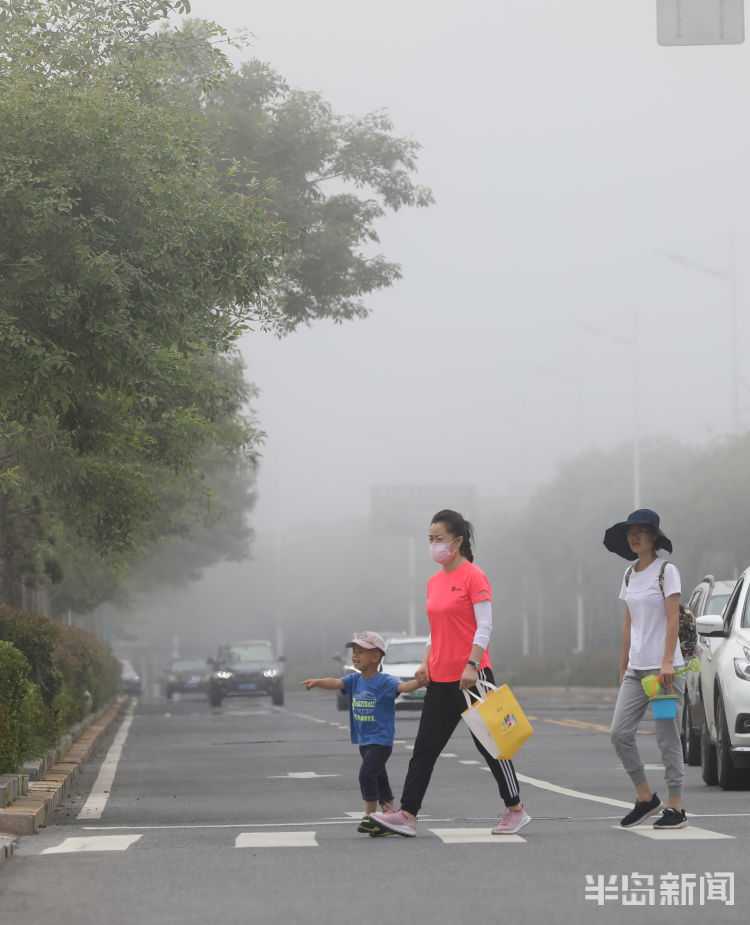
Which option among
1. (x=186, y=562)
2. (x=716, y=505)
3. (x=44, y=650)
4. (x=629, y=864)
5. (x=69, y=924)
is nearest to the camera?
(x=69, y=924)

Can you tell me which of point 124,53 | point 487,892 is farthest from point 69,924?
point 124,53

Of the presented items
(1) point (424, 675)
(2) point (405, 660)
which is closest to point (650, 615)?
(1) point (424, 675)

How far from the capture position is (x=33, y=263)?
15.9 m

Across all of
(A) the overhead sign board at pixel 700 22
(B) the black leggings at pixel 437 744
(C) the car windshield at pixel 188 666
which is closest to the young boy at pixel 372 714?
(B) the black leggings at pixel 437 744

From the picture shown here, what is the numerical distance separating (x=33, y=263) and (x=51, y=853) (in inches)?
266

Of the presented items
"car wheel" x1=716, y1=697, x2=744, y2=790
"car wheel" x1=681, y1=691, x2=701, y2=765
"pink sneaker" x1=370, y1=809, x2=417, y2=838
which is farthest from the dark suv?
"pink sneaker" x1=370, y1=809, x2=417, y2=838

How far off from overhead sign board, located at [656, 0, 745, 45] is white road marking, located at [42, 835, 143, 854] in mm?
7170

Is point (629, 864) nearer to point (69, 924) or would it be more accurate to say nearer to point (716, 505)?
point (69, 924)

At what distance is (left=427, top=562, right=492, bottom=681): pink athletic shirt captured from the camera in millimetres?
10812

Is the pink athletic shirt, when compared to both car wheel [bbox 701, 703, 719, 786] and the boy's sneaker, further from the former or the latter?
car wheel [bbox 701, 703, 719, 786]

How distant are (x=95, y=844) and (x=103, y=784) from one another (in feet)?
21.5

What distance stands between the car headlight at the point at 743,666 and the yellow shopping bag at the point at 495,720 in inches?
174

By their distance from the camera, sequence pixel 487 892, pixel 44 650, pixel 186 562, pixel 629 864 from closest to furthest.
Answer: pixel 487 892, pixel 629 864, pixel 44 650, pixel 186 562

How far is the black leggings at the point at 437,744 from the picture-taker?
10828 mm
